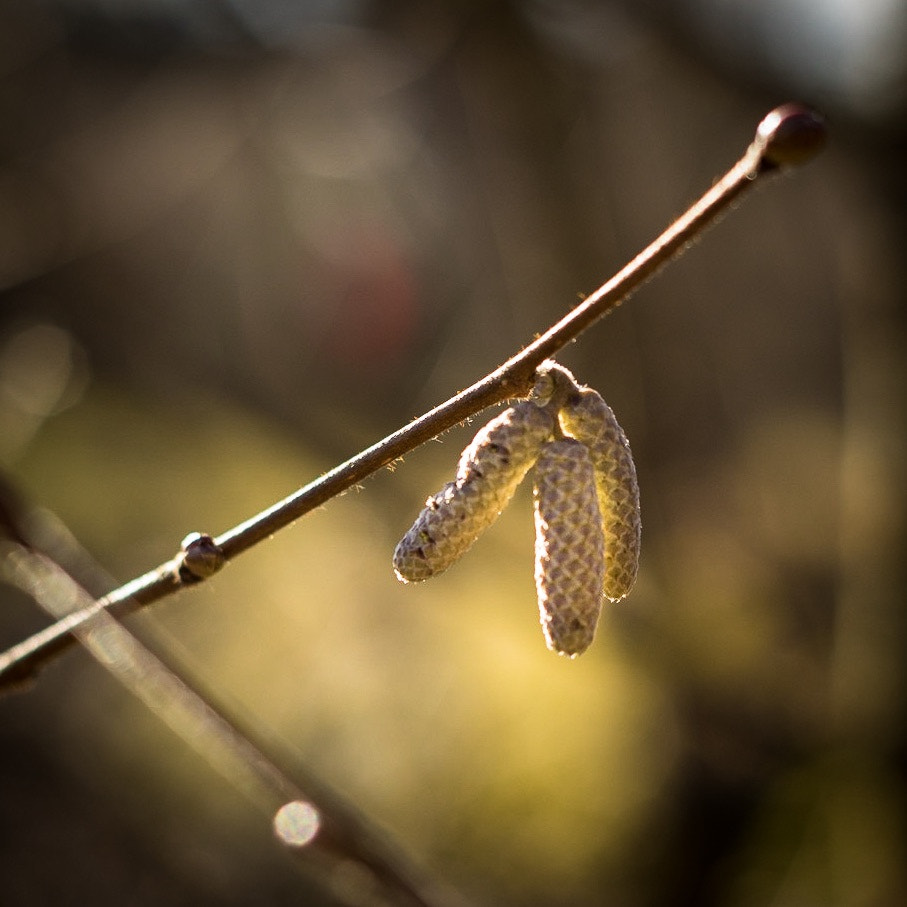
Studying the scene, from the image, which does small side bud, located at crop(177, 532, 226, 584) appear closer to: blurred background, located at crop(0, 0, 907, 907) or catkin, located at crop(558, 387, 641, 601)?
catkin, located at crop(558, 387, 641, 601)

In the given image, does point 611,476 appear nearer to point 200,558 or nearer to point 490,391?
point 490,391

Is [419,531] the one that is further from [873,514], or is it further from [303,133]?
[303,133]

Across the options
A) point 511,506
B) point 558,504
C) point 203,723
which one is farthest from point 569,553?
point 511,506

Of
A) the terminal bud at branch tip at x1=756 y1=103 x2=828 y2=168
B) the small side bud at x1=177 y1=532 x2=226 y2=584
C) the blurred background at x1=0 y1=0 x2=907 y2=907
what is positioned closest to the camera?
the terminal bud at branch tip at x1=756 y1=103 x2=828 y2=168

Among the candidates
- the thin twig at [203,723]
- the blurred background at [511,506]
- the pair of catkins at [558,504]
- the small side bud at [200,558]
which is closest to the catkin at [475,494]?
the pair of catkins at [558,504]

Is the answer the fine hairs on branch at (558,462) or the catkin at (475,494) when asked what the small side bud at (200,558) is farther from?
the catkin at (475,494)

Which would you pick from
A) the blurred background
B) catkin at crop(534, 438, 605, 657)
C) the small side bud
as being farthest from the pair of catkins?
the blurred background

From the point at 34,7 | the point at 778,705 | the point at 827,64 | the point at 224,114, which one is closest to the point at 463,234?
the point at 224,114
